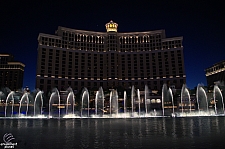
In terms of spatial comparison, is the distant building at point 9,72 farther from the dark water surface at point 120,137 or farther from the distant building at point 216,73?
the dark water surface at point 120,137

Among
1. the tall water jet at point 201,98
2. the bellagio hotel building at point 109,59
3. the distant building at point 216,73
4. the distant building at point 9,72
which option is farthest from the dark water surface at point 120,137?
the distant building at point 9,72

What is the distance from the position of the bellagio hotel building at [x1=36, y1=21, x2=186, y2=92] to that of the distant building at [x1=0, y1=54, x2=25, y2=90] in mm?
65602

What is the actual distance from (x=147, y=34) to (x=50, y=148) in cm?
13045

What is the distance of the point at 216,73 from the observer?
153 m

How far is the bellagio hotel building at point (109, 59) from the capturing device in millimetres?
119000

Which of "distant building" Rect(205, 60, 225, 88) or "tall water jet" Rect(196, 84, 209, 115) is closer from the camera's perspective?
"tall water jet" Rect(196, 84, 209, 115)

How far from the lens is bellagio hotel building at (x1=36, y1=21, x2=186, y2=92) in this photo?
119000 mm

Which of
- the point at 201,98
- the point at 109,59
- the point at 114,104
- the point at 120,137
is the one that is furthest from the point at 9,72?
the point at 120,137

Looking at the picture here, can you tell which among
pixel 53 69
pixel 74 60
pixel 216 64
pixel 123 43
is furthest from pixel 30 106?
pixel 216 64

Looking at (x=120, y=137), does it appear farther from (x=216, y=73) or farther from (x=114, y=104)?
(x=216, y=73)

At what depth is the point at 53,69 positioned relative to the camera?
116812mm

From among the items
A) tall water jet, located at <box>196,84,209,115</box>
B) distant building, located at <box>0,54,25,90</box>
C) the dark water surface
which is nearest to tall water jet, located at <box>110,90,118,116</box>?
tall water jet, located at <box>196,84,209,115</box>

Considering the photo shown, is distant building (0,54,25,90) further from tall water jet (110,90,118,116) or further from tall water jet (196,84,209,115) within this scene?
tall water jet (196,84,209,115)

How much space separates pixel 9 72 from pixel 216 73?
176 m
